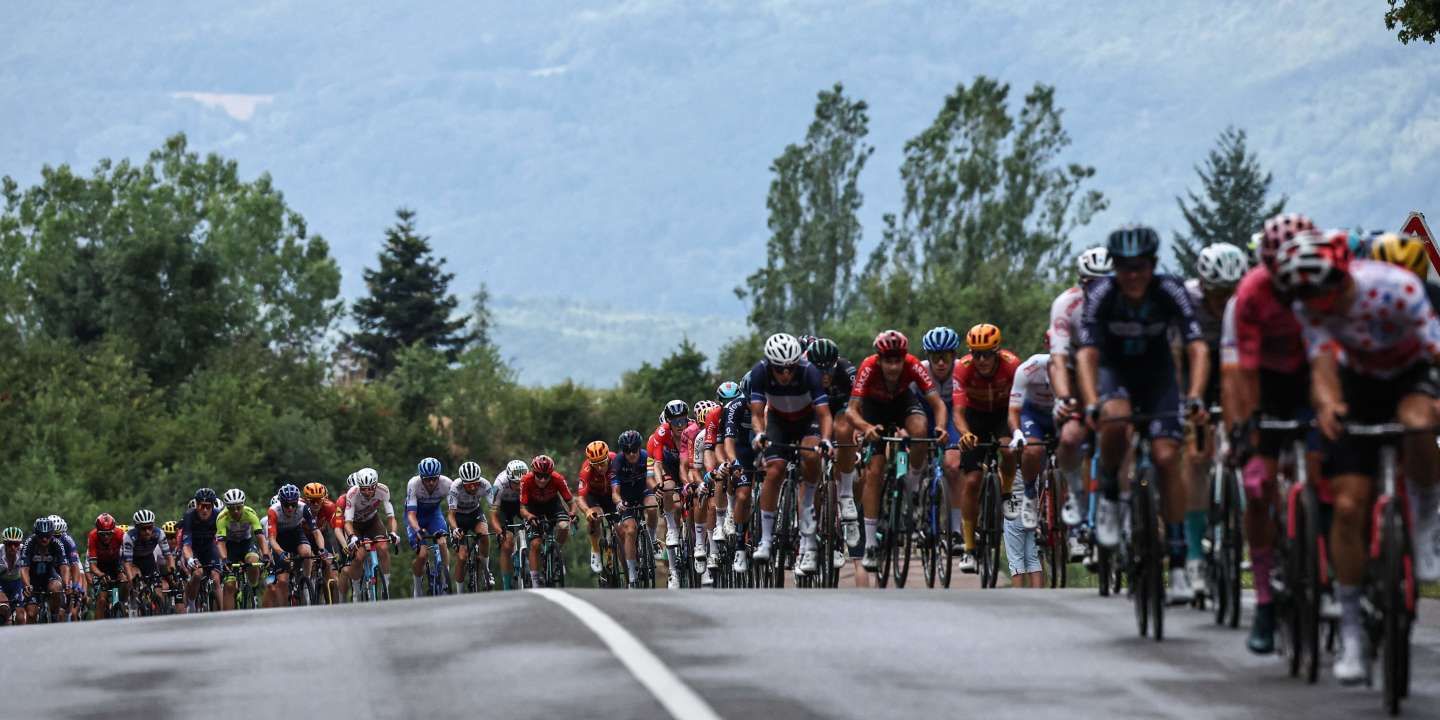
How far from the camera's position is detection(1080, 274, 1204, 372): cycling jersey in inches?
463

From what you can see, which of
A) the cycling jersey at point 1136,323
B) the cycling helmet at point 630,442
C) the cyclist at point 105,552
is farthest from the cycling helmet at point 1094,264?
the cyclist at point 105,552

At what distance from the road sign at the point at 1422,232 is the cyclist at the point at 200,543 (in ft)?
55.4

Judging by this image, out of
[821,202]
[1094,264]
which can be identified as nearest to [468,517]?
[1094,264]

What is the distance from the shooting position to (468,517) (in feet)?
87.8

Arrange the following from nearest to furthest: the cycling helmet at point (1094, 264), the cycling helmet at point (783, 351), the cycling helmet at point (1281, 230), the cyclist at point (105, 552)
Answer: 1. the cycling helmet at point (1281, 230)
2. the cycling helmet at point (1094, 264)
3. the cycling helmet at point (783, 351)
4. the cyclist at point (105, 552)

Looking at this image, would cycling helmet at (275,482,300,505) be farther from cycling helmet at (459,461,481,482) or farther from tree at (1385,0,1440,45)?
tree at (1385,0,1440,45)

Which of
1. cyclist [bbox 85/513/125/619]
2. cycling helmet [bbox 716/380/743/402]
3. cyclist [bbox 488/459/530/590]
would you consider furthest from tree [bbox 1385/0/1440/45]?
cyclist [bbox 85/513/125/619]

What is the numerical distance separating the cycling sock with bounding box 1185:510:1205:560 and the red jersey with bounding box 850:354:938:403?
249 inches

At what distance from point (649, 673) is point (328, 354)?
116259mm

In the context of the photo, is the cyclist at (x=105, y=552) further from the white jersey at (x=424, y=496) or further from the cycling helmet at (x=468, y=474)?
the cycling helmet at (x=468, y=474)

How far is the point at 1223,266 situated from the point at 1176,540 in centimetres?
182

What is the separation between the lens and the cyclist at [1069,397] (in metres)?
12.8

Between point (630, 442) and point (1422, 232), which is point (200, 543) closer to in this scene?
point (630, 442)

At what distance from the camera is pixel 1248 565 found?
35.5ft
